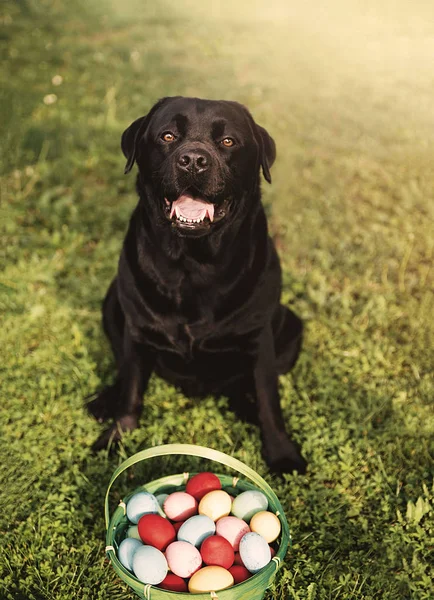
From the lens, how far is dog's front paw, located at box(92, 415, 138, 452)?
283 centimetres

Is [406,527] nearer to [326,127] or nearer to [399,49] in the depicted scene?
[326,127]

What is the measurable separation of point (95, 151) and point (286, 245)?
1.83 meters

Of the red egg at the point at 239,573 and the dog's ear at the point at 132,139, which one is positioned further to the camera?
the dog's ear at the point at 132,139

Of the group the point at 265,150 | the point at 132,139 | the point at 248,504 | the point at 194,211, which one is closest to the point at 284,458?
the point at 248,504

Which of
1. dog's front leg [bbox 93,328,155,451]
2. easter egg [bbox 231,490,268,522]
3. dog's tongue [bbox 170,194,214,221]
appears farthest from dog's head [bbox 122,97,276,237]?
easter egg [bbox 231,490,268,522]

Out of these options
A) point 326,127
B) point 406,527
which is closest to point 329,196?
point 326,127

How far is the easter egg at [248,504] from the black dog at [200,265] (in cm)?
45

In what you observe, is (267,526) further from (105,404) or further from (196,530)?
(105,404)

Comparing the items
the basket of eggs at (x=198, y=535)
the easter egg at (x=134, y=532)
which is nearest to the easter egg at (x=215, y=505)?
the basket of eggs at (x=198, y=535)

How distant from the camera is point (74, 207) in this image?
4.52m

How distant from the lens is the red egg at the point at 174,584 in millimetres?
2023

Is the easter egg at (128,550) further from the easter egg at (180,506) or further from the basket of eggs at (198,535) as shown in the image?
the easter egg at (180,506)

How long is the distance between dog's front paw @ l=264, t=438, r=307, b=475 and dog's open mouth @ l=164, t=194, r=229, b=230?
3.40 ft

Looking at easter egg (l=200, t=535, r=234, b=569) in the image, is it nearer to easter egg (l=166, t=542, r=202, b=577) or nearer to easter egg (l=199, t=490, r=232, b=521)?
easter egg (l=166, t=542, r=202, b=577)
